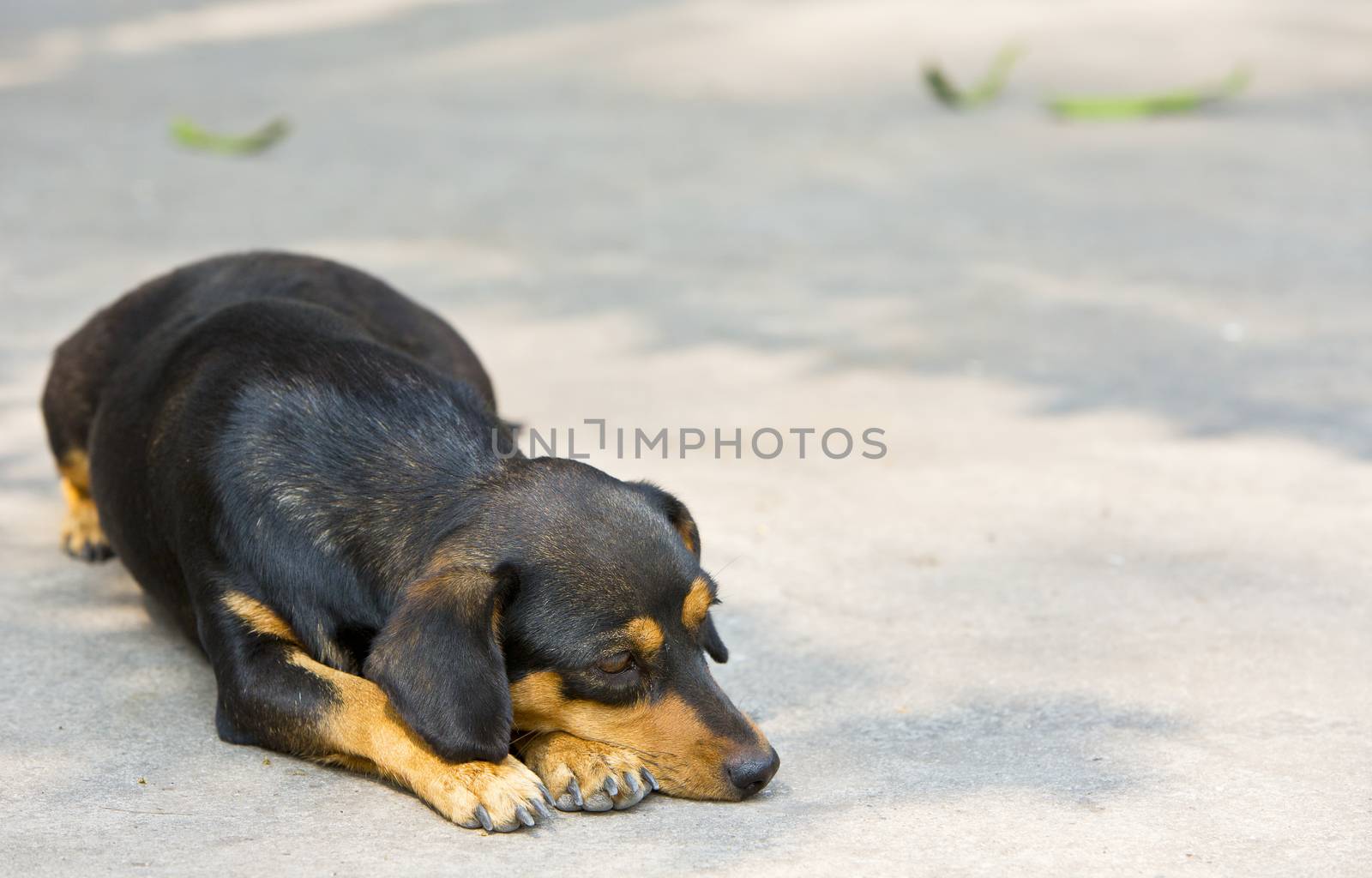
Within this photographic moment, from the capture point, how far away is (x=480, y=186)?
35.0 ft

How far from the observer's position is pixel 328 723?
3.95 metres

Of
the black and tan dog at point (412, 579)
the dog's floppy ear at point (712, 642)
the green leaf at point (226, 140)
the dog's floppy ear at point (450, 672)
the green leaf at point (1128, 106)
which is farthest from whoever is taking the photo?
the green leaf at point (1128, 106)

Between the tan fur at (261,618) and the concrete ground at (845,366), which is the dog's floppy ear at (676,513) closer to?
the concrete ground at (845,366)

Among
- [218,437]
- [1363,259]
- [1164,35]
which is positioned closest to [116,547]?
[218,437]

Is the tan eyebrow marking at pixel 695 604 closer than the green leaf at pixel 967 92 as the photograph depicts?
Yes

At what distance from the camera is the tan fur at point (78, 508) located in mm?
5551

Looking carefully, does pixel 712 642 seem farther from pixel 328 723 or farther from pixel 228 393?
pixel 228 393

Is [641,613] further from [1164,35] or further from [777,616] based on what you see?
[1164,35]

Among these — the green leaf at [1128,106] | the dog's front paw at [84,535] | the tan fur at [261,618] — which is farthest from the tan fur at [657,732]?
the green leaf at [1128,106]

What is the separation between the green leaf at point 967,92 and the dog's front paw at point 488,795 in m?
9.45

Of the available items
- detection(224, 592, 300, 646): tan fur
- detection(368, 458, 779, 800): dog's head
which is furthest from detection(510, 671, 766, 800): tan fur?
detection(224, 592, 300, 646): tan fur

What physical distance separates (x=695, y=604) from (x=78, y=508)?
279 cm

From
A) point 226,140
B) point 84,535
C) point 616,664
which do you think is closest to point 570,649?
point 616,664

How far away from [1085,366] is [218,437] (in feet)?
15.6
